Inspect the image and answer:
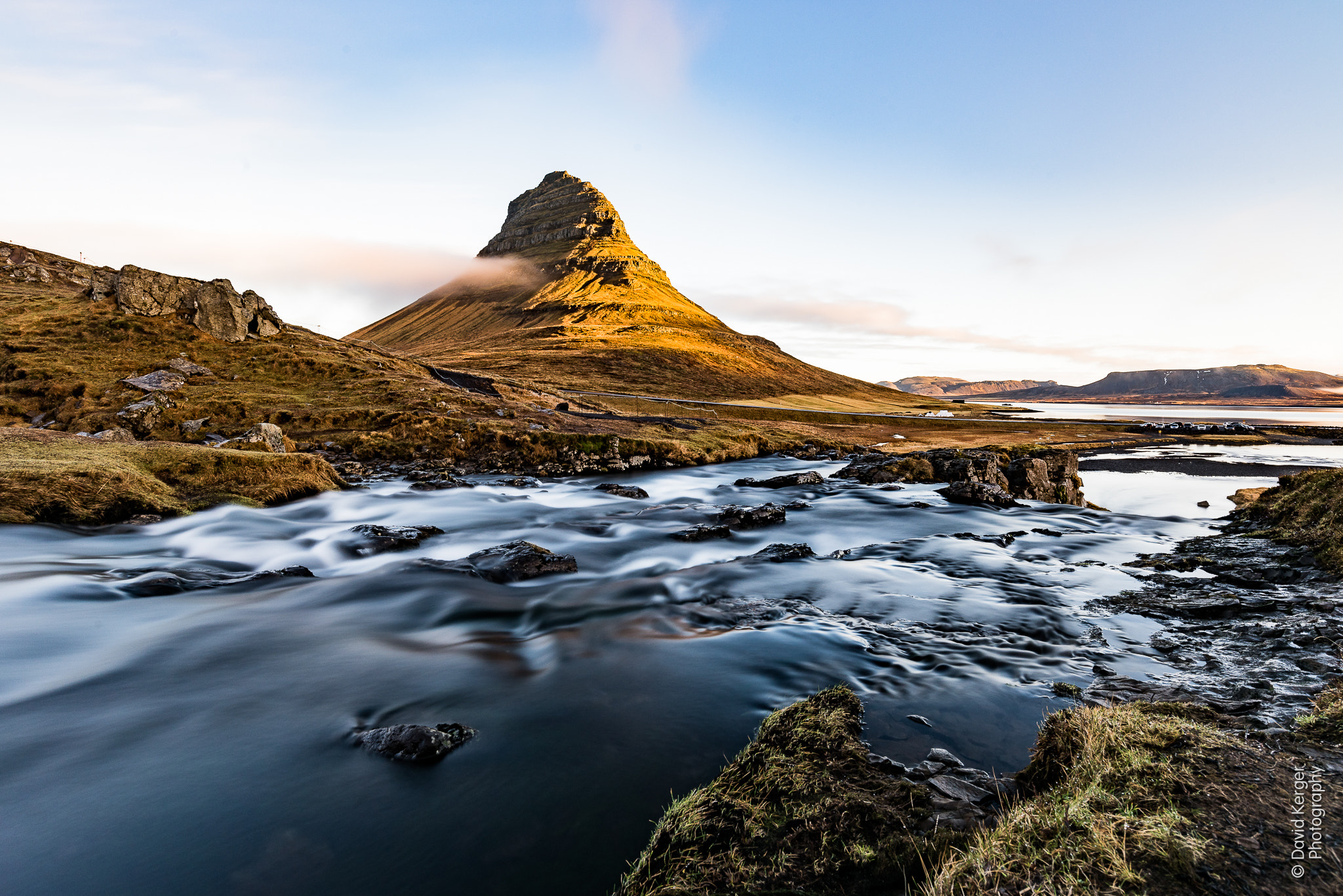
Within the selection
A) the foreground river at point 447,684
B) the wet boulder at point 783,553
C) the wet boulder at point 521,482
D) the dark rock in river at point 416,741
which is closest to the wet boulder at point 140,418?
the wet boulder at point 521,482

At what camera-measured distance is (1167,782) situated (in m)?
5.59

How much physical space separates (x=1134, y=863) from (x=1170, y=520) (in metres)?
28.6

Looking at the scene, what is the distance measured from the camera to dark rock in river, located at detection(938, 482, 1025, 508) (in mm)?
30172

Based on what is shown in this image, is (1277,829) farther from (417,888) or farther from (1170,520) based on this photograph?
(1170,520)

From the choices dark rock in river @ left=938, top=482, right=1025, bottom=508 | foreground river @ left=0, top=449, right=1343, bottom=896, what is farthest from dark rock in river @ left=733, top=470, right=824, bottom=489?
foreground river @ left=0, top=449, right=1343, bottom=896

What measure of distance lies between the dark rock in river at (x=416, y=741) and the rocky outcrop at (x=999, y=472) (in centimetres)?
2853

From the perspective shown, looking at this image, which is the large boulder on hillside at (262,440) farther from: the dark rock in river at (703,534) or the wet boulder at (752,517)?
the wet boulder at (752,517)

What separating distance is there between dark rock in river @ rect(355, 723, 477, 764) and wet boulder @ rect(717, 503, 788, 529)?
17.0 metres

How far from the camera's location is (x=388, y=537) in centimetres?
2109

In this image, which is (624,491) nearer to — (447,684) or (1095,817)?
(447,684)

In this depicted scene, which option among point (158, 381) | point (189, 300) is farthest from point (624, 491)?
point (189, 300)

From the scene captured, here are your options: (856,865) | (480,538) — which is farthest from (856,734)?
(480,538)

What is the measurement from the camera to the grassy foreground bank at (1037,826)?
448 cm

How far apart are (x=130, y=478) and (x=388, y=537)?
9521 millimetres
